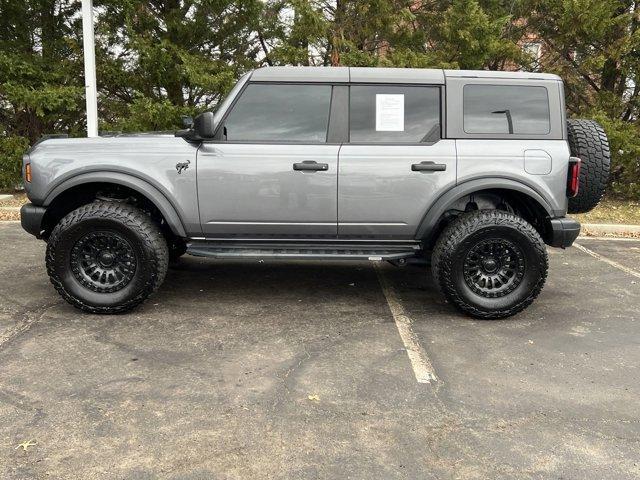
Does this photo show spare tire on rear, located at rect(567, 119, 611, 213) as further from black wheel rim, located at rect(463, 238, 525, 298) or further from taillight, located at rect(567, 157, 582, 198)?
black wheel rim, located at rect(463, 238, 525, 298)

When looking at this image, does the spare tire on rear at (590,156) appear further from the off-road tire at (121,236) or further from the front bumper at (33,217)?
the front bumper at (33,217)

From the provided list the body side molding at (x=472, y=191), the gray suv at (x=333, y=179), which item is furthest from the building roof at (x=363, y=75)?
the body side molding at (x=472, y=191)

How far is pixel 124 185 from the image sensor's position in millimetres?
4289

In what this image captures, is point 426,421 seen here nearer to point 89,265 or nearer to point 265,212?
point 265,212

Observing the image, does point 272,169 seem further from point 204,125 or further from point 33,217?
point 33,217

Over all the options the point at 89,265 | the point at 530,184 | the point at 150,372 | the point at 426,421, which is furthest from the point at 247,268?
the point at 426,421

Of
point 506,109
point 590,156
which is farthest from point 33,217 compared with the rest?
point 590,156

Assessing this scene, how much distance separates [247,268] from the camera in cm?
601

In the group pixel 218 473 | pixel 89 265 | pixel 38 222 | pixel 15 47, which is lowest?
pixel 218 473

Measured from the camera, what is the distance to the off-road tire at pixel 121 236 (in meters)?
4.28

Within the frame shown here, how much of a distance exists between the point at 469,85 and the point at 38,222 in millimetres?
3500

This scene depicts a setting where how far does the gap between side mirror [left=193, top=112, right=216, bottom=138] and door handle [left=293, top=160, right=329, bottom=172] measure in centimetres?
68

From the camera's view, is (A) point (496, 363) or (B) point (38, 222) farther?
(B) point (38, 222)

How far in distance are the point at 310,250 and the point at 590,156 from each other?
237 cm
